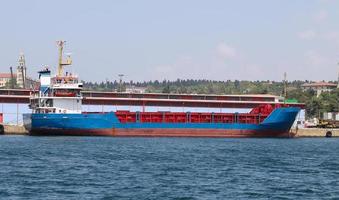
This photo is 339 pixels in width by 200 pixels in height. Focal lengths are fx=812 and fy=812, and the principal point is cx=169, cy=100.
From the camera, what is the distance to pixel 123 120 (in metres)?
89.9

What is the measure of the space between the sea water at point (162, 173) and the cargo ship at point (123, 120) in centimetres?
1989

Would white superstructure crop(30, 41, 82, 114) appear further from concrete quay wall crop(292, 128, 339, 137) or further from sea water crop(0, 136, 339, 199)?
concrete quay wall crop(292, 128, 339, 137)

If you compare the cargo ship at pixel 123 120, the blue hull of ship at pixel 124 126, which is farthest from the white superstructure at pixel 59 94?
the blue hull of ship at pixel 124 126

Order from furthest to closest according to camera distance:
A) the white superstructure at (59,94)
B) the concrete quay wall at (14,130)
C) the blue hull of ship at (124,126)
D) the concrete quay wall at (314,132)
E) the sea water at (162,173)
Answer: the concrete quay wall at (314,132)
the concrete quay wall at (14,130)
the white superstructure at (59,94)
the blue hull of ship at (124,126)
the sea water at (162,173)

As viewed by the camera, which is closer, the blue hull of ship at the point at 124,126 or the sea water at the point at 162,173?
the sea water at the point at 162,173

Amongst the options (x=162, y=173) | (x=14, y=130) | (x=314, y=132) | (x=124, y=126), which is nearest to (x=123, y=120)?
(x=124, y=126)

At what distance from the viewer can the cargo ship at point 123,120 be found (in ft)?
286

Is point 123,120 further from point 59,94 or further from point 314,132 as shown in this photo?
point 314,132

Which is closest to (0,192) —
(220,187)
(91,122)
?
(220,187)

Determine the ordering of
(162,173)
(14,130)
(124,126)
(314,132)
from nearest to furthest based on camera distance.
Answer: (162,173), (124,126), (14,130), (314,132)

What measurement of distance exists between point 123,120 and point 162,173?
147 ft

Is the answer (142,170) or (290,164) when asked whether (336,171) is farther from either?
(142,170)

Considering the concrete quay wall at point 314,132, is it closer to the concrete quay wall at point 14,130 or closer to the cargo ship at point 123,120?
the cargo ship at point 123,120

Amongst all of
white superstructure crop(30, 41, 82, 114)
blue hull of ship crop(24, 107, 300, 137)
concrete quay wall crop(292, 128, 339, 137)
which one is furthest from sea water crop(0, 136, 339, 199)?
concrete quay wall crop(292, 128, 339, 137)
